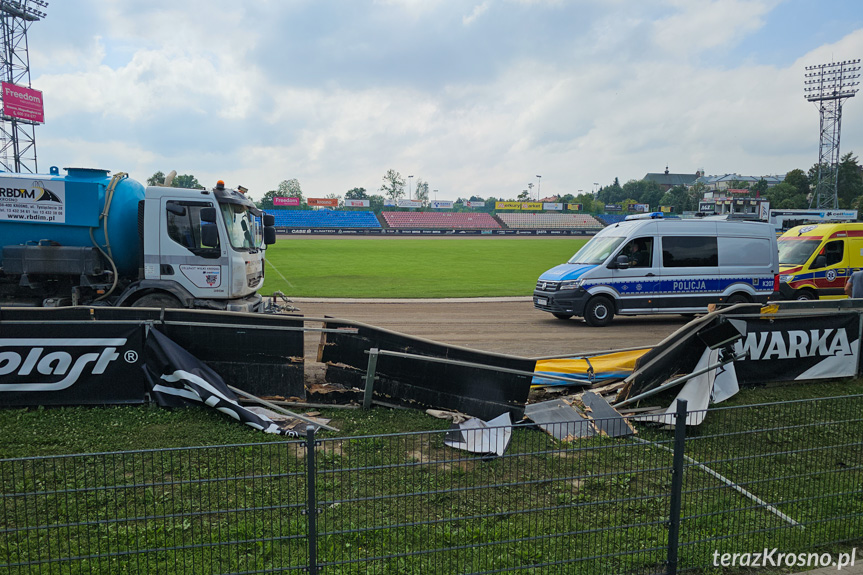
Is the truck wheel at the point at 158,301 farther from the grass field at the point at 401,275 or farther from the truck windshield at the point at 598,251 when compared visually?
the truck windshield at the point at 598,251

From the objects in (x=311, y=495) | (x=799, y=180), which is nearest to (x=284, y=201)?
(x=799, y=180)

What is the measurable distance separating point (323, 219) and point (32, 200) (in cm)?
8802

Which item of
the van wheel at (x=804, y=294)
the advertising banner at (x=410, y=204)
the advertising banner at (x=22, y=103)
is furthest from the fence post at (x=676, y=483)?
the advertising banner at (x=410, y=204)

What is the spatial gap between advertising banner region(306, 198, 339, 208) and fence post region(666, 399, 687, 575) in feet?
374

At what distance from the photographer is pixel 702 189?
454 feet

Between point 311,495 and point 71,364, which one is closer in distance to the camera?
point 311,495

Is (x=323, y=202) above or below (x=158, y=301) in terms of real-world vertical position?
above

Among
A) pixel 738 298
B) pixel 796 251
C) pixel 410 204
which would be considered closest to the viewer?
pixel 738 298

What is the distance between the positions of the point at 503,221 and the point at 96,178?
313ft

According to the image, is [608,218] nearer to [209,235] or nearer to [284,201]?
[284,201]

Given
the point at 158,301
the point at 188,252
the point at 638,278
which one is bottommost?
the point at 158,301

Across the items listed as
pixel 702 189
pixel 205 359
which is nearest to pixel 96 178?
pixel 205 359

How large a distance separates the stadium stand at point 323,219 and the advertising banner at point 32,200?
3182 inches

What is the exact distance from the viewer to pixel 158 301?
36.6ft
